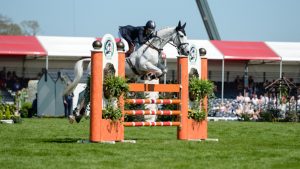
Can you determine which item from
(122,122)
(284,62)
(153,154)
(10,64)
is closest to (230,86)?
(284,62)

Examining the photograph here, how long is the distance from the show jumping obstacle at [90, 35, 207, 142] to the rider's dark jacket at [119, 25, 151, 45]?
1753 millimetres

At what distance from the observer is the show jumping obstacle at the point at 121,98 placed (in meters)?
12.2

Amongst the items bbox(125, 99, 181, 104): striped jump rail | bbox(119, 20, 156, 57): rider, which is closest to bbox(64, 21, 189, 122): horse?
bbox(119, 20, 156, 57): rider

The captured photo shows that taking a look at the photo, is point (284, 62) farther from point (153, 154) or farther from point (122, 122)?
point (153, 154)

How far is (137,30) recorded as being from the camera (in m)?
15.5

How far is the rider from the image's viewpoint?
48.2 ft

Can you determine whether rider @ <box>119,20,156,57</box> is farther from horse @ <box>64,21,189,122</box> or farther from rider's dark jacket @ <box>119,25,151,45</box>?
horse @ <box>64,21,189,122</box>

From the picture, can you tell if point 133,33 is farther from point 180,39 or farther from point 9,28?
point 9,28

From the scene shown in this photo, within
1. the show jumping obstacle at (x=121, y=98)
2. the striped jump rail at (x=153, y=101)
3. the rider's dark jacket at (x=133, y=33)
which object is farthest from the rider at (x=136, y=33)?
the striped jump rail at (x=153, y=101)

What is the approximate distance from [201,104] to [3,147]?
4.24 m

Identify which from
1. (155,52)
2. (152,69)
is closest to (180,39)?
(155,52)

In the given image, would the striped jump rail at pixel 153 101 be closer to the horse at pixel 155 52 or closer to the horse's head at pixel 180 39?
the horse at pixel 155 52

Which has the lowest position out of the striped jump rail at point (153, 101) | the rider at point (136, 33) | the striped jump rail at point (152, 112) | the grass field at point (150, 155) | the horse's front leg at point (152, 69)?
the grass field at point (150, 155)

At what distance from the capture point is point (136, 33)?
15516mm
